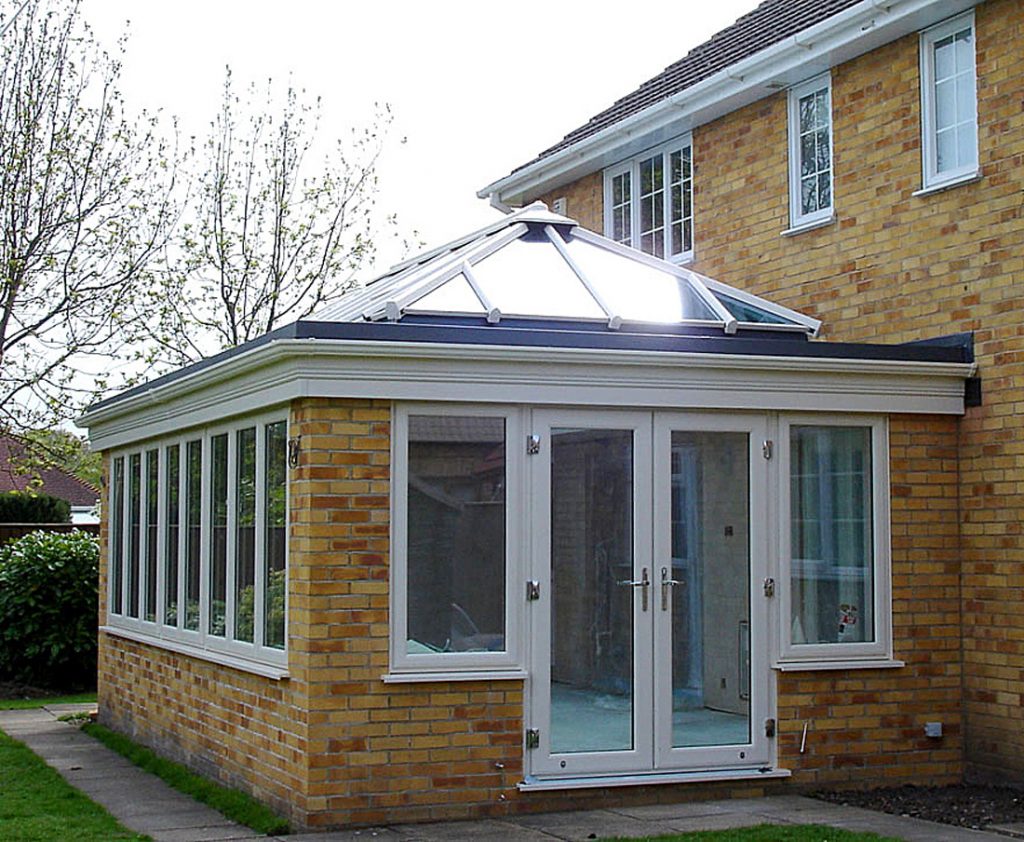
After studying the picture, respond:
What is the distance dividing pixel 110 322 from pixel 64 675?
616 centimetres

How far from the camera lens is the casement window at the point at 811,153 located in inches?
484

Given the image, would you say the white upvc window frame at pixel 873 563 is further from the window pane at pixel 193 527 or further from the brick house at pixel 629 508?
the window pane at pixel 193 527

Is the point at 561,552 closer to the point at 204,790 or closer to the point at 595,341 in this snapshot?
the point at 595,341

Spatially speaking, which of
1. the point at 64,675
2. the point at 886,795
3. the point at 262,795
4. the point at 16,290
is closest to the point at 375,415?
the point at 262,795

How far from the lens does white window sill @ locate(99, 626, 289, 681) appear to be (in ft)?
30.7

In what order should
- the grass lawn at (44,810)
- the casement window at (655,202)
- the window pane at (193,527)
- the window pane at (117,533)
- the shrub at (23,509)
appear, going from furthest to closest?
1. the shrub at (23,509)
2. the casement window at (655,202)
3. the window pane at (117,533)
4. the window pane at (193,527)
5. the grass lawn at (44,810)

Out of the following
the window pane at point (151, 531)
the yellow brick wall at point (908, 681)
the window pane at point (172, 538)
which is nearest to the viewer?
the yellow brick wall at point (908, 681)

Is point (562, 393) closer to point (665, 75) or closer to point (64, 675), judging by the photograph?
point (665, 75)

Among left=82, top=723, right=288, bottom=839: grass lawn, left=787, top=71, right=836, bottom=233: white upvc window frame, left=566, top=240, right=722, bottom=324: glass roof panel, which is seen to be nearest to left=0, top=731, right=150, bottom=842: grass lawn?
left=82, top=723, right=288, bottom=839: grass lawn

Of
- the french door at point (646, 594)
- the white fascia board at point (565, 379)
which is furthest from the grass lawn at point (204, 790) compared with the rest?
the white fascia board at point (565, 379)

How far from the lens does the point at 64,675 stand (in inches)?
703

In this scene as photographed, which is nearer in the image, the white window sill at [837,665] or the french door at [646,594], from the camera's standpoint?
the french door at [646,594]

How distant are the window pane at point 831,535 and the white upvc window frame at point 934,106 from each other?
198 centimetres

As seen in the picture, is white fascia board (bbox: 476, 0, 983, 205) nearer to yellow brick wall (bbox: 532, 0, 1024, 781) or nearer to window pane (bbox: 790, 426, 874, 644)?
yellow brick wall (bbox: 532, 0, 1024, 781)
